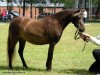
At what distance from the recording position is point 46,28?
470 inches

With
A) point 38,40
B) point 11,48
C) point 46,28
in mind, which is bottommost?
point 11,48

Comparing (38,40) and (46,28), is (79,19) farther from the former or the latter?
(38,40)

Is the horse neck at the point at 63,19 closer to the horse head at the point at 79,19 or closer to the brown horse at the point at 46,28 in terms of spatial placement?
the brown horse at the point at 46,28

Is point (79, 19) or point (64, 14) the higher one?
point (64, 14)

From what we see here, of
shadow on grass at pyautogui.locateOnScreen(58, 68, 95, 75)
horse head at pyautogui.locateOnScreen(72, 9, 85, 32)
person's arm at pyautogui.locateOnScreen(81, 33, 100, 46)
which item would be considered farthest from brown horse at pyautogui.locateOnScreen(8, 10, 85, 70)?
shadow on grass at pyautogui.locateOnScreen(58, 68, 95, 75)

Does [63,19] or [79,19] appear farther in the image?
[63,19]

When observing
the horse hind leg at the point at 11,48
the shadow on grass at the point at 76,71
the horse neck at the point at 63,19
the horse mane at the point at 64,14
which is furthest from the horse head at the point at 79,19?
the horse hind leg at the point at 11,48

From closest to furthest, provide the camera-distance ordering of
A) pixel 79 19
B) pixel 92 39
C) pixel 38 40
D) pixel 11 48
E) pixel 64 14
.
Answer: pixel 92 39, pixel 79 19, pixel 64 14, pixel 38 40, pixel 11 48

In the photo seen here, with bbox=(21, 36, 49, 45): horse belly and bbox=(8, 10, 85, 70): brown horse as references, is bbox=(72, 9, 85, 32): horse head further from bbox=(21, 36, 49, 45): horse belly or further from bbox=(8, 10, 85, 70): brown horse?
bbox=(21, 36, 49, 45): horse belly

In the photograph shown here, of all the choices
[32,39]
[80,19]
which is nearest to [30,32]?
[32,39]

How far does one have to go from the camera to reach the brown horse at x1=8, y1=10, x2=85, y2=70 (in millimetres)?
11709

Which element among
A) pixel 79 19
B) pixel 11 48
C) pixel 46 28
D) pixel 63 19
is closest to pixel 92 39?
pixel 79 19

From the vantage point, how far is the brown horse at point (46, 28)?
11709 mm

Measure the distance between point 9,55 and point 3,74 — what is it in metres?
1.58
